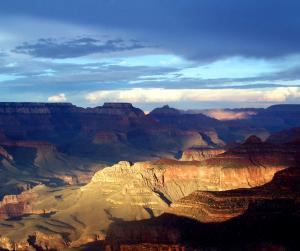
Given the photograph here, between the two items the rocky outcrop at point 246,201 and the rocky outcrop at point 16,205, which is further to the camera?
the rocky outcrop at point 16,205

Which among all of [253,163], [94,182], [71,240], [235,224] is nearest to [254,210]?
[235,224]

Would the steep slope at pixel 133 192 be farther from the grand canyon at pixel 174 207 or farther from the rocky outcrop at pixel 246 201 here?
the rocky outcrop at pixel 246 201

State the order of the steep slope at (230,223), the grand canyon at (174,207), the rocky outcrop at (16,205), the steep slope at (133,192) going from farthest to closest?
the rocky outcrop at (16,205) → the steep slope at (133,192) → the grand canyon at (174,207) → the steep slope at (230,223)

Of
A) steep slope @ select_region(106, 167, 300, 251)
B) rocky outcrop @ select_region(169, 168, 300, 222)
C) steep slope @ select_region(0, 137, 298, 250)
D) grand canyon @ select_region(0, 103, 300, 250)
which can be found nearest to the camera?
steep slope @ select_region(106, 167, 300, 251)

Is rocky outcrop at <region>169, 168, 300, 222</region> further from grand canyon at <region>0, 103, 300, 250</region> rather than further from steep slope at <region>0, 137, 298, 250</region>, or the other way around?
steep slope at <region>0, 137, 298, 250</region>

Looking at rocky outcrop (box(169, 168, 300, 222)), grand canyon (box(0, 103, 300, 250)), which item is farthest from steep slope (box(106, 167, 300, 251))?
grand canyon (box(0, 103, 300, 250))

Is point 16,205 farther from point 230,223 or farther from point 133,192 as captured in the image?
point 230,223

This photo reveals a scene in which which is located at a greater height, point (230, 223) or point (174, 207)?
point (174, 207)

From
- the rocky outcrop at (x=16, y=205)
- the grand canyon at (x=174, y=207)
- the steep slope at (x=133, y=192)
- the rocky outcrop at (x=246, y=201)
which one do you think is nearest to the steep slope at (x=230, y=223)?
the rocky outcrop at (x=246, y=201)

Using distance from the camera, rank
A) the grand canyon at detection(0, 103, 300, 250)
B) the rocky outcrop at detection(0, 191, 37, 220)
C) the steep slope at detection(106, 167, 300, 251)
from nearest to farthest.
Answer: the steep slope at detection(106, 167, 300, 251) → the grand canyon at detection(0, 103, 300, 250) → the rocky outcrop at detection(0, 191, 37, 220)

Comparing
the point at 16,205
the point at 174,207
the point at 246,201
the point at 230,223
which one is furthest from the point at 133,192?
the point at 230,223

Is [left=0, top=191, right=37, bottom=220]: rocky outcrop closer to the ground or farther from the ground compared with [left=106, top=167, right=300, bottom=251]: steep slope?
closer to the ground

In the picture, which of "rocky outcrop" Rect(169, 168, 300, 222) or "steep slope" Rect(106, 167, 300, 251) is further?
"rocky outcrop" Rect(169, 168, 300, 222)
